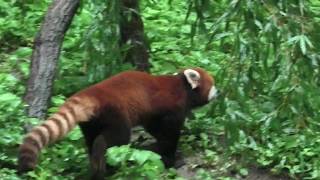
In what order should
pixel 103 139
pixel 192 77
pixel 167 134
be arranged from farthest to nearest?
pixel 192 77 < pixel 167 134 < pixel 103 139

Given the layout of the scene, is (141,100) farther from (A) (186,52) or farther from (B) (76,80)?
(A) (186,52)

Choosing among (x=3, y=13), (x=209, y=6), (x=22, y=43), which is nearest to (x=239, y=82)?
(x=209, y=6)

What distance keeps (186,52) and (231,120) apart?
114 inches

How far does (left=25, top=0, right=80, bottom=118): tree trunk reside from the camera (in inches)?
217

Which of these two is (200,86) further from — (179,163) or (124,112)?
(124,112)

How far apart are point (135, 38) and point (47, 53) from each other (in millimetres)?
1147

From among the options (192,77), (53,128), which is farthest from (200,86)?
(53,128)

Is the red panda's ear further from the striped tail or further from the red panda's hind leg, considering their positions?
the striped tail

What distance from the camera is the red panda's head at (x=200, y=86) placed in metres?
5.73

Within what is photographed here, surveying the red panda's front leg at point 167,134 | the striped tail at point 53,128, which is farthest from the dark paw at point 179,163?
the striped tail at point 53,128

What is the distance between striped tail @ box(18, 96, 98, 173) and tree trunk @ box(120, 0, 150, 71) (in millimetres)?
1616

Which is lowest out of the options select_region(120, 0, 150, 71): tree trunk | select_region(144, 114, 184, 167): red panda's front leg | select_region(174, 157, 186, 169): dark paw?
select_region(174, 157, 186, 169): dark paw

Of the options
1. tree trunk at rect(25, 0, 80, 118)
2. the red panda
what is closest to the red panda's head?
the red panda

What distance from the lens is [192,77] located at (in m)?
5.73
